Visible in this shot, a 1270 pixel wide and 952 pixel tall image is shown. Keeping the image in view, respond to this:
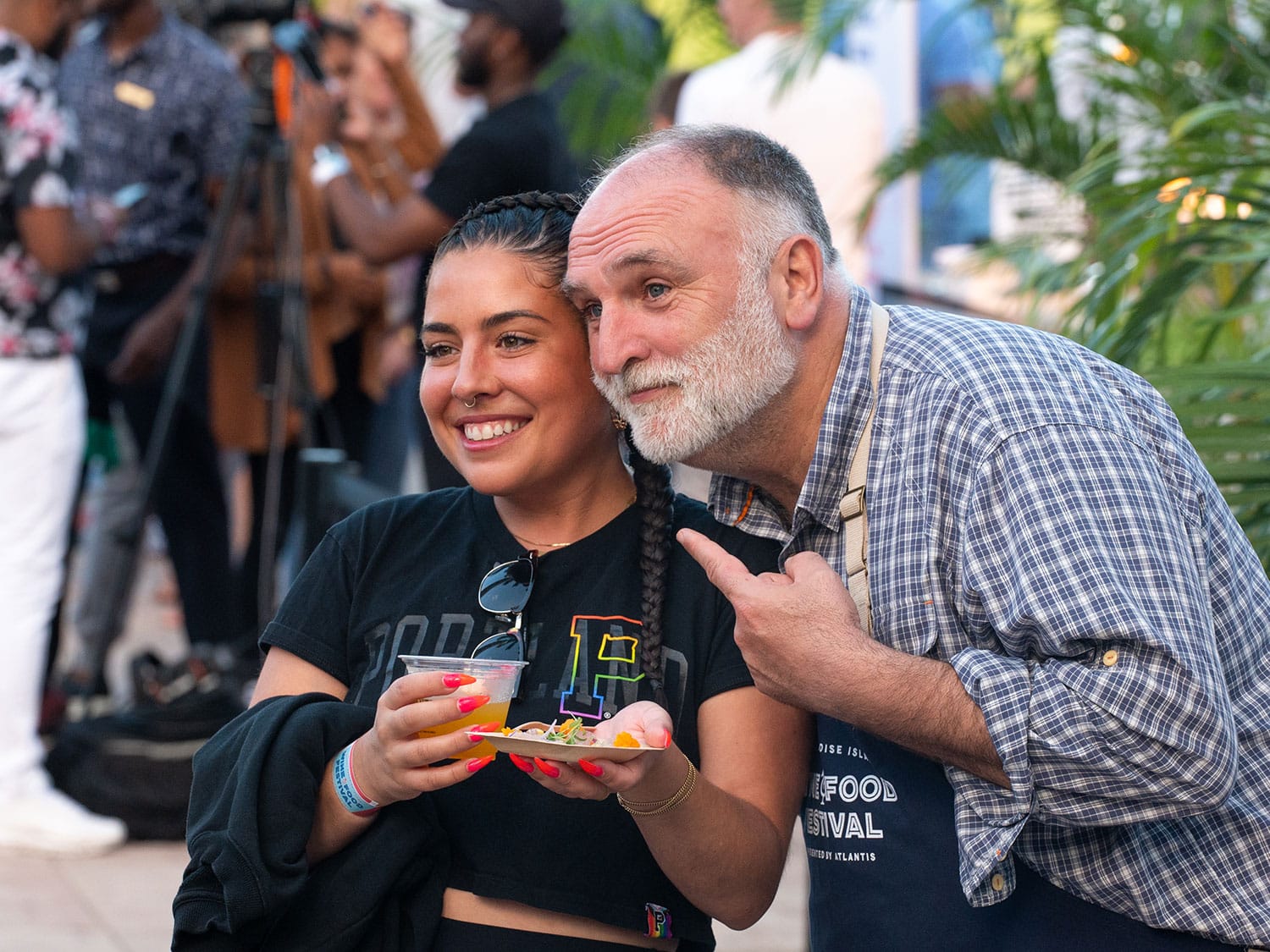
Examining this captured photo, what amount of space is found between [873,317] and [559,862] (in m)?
0.90

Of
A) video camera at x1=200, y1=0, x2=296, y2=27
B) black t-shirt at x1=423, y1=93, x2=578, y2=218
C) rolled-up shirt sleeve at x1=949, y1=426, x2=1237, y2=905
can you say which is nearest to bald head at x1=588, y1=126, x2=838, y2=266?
rolled-up shirt sleeve at x1=949, y1=426, x2=1237, y2=905

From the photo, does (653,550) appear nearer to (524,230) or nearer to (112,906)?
(524,230)

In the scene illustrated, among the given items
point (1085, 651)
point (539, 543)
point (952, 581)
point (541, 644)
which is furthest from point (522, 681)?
point (1085, 651)

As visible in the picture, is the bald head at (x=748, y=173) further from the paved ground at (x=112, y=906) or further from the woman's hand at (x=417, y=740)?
the paved ground at (x=112, y=906)

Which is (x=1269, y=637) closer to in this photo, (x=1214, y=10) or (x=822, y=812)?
(x=822, y=812)

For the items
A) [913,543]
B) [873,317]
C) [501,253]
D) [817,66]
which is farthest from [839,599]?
[817,66]

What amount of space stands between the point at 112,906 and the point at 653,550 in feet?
7.87

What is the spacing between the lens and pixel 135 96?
5062 mm

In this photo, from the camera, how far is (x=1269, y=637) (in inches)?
79.3

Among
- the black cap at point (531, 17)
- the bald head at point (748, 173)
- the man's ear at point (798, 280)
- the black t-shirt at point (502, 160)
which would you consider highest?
the black cap at point (531, 17)

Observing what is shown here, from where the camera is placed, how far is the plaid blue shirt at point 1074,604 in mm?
1768

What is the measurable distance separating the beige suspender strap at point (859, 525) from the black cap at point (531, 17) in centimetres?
255

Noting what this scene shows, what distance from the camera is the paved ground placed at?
3.71 meters

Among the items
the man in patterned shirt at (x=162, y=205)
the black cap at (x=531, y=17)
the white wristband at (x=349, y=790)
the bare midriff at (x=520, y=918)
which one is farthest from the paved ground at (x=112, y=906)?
the black cap at (x=531, y=17)
